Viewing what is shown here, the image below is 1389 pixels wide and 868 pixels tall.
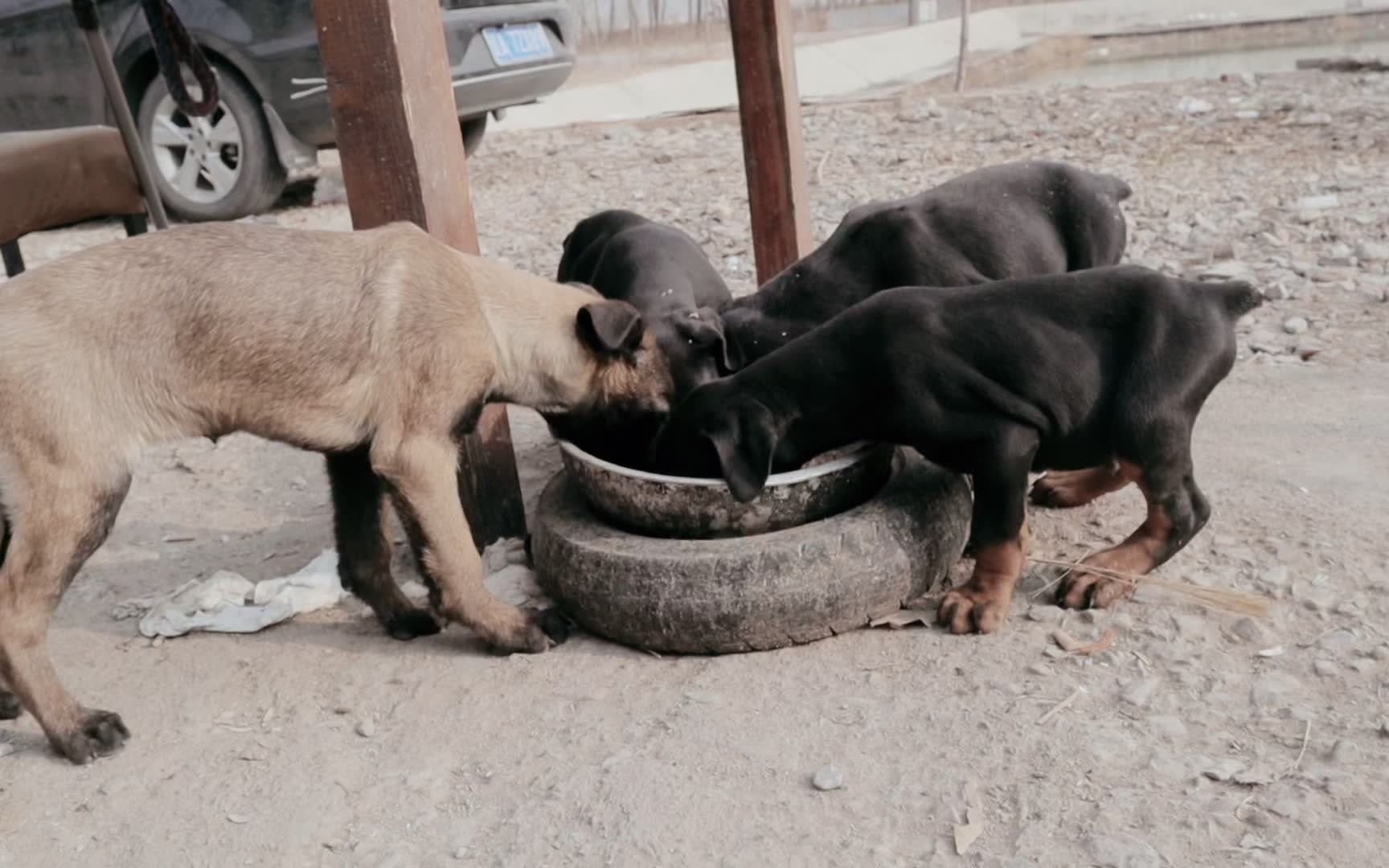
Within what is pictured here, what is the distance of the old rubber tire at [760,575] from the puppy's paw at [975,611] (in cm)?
13

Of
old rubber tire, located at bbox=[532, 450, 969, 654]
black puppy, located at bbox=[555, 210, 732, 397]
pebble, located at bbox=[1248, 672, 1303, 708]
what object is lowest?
pebble, located at bbox=[1248, 672, 1303, 708]

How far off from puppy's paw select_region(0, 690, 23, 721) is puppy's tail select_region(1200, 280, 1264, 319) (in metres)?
3.92

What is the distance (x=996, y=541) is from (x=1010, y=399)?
0.45 meters

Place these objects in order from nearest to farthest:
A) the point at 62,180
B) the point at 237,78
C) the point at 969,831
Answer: the point at 969,831 → the point at 62,180 → the point at 237,78

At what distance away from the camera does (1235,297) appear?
162 inches

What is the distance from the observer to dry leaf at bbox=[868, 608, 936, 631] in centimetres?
411

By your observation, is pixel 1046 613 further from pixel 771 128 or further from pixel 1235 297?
pixel 771 128

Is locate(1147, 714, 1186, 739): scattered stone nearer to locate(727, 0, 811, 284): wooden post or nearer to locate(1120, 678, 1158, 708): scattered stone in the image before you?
locate(1120, 678, 1158, 708): scattered stone

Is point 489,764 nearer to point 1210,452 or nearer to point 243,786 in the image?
point 243,786

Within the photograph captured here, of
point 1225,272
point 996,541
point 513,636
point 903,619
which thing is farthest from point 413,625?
point 1225,272

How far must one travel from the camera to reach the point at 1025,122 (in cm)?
1236

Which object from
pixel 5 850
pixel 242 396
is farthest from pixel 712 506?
pixel 5 850

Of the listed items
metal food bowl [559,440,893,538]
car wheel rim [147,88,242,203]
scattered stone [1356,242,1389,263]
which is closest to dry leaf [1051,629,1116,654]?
metal food bowl [559,440,893,538]

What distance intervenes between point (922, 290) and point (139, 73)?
921cm
